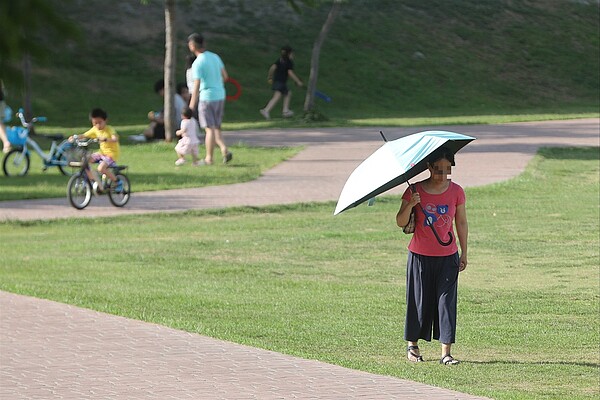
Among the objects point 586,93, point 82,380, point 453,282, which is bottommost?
point 82,380

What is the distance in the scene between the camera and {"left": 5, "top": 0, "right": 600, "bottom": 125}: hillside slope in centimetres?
3653

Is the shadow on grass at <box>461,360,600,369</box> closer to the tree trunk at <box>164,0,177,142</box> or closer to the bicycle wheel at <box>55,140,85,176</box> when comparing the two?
the bicycle wheel at <box>55,140,85,176</box>

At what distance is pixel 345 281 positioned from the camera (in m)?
11.7

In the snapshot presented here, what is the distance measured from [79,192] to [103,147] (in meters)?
0.69

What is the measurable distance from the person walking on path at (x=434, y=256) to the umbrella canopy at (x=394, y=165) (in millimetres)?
99

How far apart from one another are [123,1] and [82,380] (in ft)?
114

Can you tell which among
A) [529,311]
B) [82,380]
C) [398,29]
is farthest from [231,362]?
[398,29]

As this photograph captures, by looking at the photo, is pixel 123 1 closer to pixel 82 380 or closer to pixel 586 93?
pixel 586 93

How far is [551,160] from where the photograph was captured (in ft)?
73.4

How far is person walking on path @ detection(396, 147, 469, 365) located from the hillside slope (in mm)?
24589

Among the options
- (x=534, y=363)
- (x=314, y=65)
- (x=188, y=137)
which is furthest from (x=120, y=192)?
(x=314, y=65)

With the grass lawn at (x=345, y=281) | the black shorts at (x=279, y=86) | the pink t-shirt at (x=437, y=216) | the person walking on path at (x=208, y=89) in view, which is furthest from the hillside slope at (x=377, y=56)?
the pink t-shirt at (x=437, y=216)

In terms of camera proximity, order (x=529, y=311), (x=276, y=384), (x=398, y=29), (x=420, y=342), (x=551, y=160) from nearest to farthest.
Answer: (x=276, y=384) < (x=420, y=342) < (x=529, y=311) < (x=551, y=160) < (x=398, y=29)

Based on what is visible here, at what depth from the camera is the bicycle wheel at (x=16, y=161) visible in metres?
20.6
